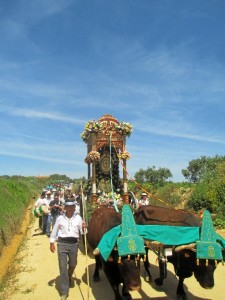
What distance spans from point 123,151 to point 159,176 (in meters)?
41.8

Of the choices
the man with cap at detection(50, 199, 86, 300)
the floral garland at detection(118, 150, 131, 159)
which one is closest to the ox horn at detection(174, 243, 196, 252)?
the man with cap at detection(50, 199, 86, 300)

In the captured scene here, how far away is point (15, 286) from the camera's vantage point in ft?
23.2

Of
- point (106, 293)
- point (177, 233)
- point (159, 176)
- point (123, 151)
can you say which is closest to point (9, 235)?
point (123, 151)

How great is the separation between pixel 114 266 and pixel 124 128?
7.76m

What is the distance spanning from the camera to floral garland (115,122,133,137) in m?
12.9

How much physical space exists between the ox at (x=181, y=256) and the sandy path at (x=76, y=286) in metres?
0.37

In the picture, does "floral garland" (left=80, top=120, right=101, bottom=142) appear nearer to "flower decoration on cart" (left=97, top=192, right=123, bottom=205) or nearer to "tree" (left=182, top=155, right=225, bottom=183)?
"flower decoration on cart" (left=97, top=192, right=123, bottom=205)

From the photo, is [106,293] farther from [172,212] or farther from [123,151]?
[123,151]

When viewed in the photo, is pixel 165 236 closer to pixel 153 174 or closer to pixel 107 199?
pixel 107 199

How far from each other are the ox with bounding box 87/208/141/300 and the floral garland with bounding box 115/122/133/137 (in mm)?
5607

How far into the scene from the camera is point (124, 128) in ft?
42.2

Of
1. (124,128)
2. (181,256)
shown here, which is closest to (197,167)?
(124,128)

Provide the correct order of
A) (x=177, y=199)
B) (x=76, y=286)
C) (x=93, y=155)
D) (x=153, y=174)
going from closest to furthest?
(x=76, y=286), (x=93, y=155), (x=177, y=199), (x=153, y=174)

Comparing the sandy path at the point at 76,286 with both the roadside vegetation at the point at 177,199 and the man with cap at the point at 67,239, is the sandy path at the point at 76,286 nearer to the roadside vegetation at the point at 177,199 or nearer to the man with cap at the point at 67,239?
the man with cap at the point at 67,239
